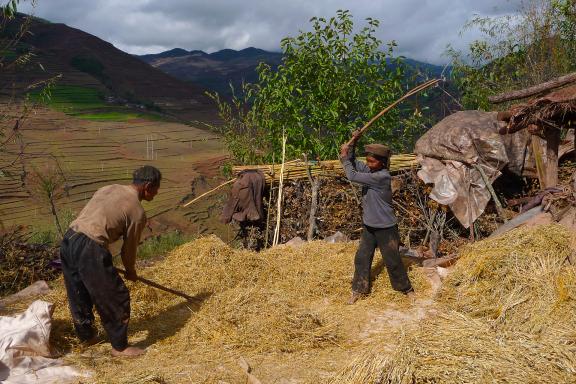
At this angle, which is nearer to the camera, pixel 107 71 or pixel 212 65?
pixel 107 71

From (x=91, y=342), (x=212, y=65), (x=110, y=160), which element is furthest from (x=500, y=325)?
(x=212, y=65)

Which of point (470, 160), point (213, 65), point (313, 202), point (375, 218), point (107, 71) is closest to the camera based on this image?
point (375, 218)

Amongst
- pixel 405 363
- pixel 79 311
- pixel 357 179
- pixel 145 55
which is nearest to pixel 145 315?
pixel 79 311

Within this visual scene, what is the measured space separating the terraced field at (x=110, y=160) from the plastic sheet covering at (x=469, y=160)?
534cm

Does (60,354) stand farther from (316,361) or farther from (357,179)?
(357,179)

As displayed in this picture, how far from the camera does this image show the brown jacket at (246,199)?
330 inches

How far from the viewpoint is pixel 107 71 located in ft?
91.5

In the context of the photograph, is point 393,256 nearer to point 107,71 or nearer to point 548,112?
point 548,112

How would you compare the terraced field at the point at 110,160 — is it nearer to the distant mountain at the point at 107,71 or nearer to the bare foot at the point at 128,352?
the distant mountain at the point at 107,71

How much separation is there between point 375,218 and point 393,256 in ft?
1.38

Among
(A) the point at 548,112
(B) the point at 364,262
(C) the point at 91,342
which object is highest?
(A) the point at 548,112

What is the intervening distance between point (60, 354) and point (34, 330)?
1.09 ft

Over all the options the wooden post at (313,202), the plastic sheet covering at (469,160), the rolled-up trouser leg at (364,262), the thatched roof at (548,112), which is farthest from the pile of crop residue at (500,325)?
the wooden post at (313,202)

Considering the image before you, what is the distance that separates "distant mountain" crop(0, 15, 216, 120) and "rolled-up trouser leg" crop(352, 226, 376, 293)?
2019 cm
